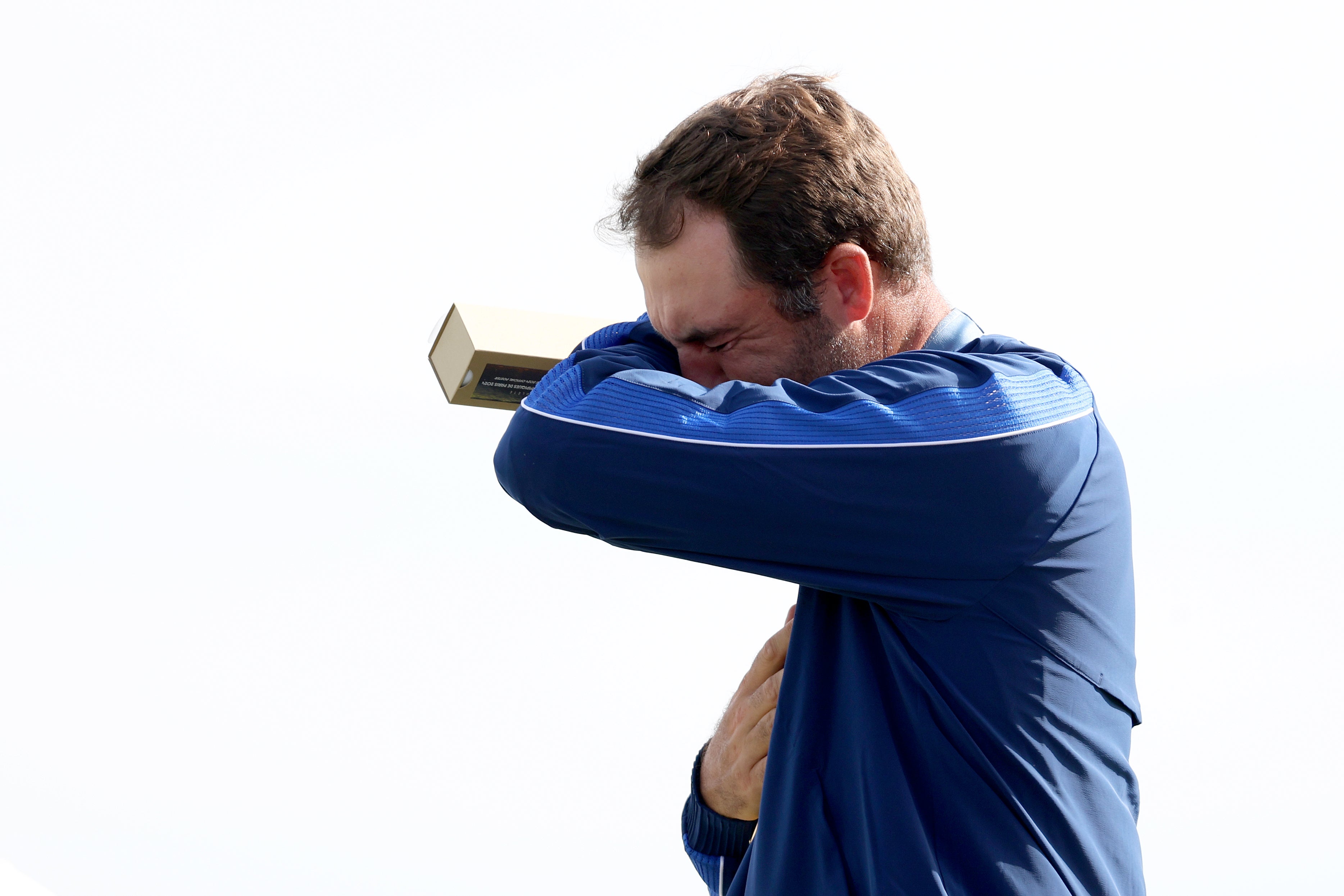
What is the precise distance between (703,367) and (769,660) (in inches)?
19.4

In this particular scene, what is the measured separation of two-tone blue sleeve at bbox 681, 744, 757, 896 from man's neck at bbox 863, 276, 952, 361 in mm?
811

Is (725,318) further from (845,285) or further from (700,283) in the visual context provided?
(845,285)

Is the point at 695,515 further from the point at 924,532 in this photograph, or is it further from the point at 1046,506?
the point at 1046,506

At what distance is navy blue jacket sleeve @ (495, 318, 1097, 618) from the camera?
138cm

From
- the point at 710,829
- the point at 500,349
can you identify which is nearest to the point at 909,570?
the point at 710,829

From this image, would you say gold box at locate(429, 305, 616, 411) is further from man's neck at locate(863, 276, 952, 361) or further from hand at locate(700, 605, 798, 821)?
hand at locate(700, 605, 798, 821)

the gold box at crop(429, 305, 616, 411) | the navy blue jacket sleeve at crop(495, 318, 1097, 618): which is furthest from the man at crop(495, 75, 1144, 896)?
Answer: the gold box at crop(429, 305, 616, 411)

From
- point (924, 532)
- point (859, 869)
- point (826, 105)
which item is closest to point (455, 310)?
point (826, 105)

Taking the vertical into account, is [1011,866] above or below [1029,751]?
below

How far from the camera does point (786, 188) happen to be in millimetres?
1701

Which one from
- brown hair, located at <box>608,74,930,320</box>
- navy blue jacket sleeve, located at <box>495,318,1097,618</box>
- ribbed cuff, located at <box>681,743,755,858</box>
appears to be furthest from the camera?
ribbed cuff, located at <box>681,743,755,858</box>

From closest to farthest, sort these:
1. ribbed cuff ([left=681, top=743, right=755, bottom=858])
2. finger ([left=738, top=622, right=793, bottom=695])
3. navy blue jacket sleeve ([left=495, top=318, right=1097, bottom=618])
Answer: navy blue jacket sleeve ([left=495, top=318, right=1097, bottom=618]) < finger ([left=738, top=622, right=793, bottom=695]) < ribbed cuff ([left=681, top=743, right=755, bottom=858])

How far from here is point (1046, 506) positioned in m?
1.40

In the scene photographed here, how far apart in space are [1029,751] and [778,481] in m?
0.48
